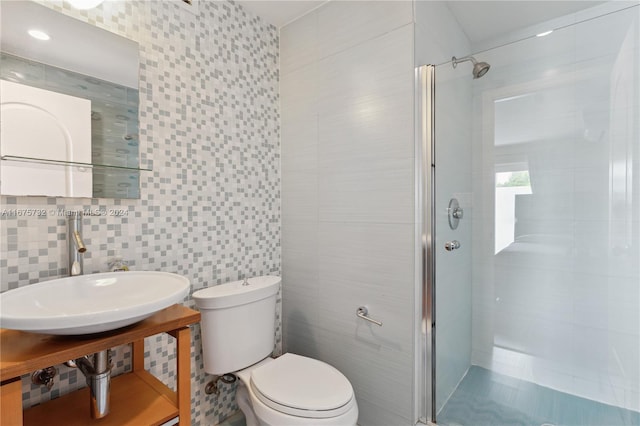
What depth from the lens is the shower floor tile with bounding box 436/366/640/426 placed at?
138 centimetres

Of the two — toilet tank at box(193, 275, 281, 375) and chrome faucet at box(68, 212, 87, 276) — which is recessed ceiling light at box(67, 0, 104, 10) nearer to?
chrome faucet at box(68, 212, 87, 276)

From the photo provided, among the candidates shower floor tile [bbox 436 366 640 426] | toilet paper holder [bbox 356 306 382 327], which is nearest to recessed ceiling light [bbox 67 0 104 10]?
toilet paper holder [bbox 356 306 382 327]

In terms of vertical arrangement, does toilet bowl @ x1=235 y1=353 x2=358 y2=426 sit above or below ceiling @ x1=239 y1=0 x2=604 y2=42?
below

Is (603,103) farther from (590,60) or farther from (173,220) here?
(173,220)

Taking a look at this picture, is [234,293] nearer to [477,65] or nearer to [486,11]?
[477,65]

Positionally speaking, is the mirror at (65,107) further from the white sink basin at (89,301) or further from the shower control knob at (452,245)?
the shower control knob at (452,245)

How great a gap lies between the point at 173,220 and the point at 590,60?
2.03 m

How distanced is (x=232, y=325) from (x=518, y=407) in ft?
4.68

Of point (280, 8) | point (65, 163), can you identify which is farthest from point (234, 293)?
point (280, 8)

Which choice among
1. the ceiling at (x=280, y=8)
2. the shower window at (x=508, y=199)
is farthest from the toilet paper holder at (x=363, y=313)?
the ceiling at (x=280, y=8)

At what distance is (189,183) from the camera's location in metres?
1.51

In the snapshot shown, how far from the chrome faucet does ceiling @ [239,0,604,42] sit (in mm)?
1415

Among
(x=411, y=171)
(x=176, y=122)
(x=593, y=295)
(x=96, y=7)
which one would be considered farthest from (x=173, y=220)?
(x=593, y=295)

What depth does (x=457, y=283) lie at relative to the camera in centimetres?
170
